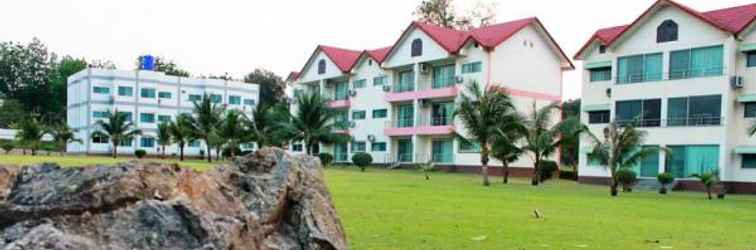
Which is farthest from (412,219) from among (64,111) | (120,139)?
(64,111)

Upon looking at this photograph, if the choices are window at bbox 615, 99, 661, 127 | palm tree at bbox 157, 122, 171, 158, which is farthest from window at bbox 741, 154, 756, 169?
palm tree at bbox 157, 122, 171, 158

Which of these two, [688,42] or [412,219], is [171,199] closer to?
[412,219]

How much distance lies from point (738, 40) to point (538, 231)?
2625 cm

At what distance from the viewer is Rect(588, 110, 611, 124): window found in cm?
3747

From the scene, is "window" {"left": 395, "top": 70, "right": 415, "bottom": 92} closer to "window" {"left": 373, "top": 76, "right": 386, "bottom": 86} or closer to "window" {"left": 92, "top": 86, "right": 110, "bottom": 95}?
"window" {"left": 373, "top": 76, "right": 386, "bottom": 86}

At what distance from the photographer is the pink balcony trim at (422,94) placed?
44841 mm

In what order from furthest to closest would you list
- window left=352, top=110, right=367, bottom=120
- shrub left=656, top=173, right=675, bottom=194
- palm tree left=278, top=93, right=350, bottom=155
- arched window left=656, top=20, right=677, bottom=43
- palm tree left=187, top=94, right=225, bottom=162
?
window left=352, top=110, right=367, bottom=120, palm tree left=187, top=94, right=225, bottom=162, palm tree left=278, top=93, right=350, bottom=155, arched window left=656, top=20, right=677, bottom=43, shrub left=656, top=173, right=675, bottom=194

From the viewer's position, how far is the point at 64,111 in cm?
8125

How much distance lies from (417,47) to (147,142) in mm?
32437

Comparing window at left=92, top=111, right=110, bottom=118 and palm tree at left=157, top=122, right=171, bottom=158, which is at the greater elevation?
window at left=92, top=111, right=110, bottom=118

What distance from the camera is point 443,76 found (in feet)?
154

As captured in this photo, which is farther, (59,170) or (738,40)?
(738,40)

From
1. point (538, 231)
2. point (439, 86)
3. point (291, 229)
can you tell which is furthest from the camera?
point (439, 86)

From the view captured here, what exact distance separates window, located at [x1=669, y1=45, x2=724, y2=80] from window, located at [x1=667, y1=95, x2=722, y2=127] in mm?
1105
